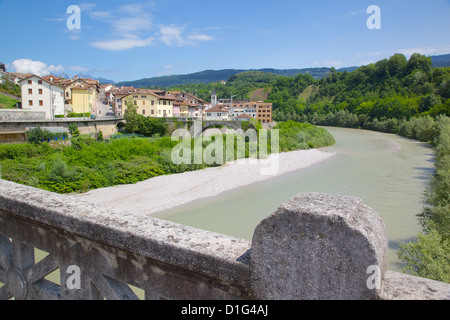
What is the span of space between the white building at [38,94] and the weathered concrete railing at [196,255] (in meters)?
47.5

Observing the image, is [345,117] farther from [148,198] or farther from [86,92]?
[148,198]

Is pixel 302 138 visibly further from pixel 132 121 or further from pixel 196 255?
pixel 196 255

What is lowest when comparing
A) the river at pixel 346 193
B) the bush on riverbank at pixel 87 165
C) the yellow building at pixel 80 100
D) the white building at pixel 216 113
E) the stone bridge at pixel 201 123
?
the river at pixel 346 193

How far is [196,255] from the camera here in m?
1.79

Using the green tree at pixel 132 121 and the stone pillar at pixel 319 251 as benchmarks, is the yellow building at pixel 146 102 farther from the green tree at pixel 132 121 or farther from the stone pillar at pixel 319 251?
the stone pillar at pixel 319 251

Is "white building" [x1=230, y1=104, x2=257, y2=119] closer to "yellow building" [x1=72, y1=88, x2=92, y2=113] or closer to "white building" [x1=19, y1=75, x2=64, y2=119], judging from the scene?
"yellow building" [x1=72, y1=88, x2=92, y2=113]

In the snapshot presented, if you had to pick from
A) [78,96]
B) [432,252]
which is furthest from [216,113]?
[432,252]

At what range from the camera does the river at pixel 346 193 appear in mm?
15734

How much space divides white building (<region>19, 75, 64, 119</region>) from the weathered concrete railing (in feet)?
156

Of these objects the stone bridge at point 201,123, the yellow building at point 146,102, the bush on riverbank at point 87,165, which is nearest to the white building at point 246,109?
the yellow building at point 146,102

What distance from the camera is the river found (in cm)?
1573

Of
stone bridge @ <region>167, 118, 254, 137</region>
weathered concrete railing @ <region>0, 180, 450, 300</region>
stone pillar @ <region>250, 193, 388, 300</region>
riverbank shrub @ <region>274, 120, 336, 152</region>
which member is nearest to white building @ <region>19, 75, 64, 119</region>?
stone bridge @ <region>167, 118, 254, 137</region>

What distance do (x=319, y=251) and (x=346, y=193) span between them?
21607mm
